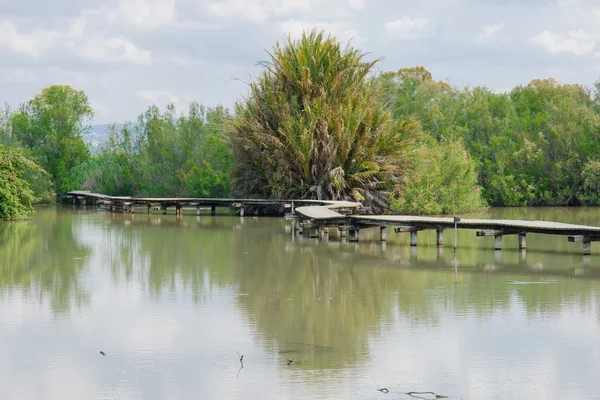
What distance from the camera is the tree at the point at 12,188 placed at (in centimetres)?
2709

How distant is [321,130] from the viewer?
92.9 ft

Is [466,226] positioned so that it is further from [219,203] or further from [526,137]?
[526,137]

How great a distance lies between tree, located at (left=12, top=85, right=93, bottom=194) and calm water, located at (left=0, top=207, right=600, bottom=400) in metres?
32.1

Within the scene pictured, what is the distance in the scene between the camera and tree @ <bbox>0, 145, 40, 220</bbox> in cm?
2709

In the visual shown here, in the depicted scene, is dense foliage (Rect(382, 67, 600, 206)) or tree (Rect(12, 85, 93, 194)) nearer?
dense foliage (Rect(382, 67, 600, 206))

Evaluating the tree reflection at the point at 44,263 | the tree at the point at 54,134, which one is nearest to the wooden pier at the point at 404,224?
the tree reflection at the point at 44,263

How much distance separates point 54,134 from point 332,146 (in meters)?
26.7

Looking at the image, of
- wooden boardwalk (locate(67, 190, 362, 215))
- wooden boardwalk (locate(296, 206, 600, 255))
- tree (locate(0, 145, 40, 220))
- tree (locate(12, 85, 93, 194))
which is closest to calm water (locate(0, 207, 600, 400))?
wooden boardwalk (locate(296, 206, 600, 255))

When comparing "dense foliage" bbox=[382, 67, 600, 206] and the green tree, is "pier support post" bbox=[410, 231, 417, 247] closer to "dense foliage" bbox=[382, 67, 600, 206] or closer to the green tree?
the green tree

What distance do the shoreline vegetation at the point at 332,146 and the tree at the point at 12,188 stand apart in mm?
43

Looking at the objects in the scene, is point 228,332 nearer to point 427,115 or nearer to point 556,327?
point 556,327

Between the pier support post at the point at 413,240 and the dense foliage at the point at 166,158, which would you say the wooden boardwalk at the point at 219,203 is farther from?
the pier support post at the point at 413,240

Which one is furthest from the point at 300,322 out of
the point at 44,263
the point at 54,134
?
the point at 54,134

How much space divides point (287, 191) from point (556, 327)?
19.6 meters
